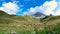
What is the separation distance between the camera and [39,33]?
95.5 feet

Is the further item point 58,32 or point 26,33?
point 26,33

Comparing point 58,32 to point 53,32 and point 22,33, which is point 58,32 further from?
point 22,33

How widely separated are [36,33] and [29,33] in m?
1.69

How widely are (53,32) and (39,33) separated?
6.51 feet

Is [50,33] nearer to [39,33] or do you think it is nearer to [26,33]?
[39,33]

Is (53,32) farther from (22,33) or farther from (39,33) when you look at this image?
(22,33)

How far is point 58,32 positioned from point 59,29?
4.47ft

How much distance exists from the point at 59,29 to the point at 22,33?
5.51m

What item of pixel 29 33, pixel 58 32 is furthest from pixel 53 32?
pixel 29 33

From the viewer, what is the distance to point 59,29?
97.1ft


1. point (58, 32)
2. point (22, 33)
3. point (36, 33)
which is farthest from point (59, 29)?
point (22, 33)

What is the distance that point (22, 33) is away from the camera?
30781 millimetres

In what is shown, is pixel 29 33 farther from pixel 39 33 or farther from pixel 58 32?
pixel 58 32

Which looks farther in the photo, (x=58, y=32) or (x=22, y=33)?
(x=22, y=33)
